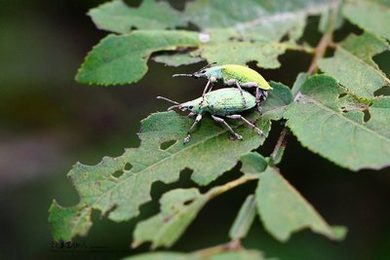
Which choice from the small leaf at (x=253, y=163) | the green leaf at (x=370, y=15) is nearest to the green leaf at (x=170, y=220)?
the small leaf at (x=253, y=163)

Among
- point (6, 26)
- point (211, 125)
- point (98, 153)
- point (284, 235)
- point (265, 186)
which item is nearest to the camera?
point (284, 235)

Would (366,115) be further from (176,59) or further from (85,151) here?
(85,151)

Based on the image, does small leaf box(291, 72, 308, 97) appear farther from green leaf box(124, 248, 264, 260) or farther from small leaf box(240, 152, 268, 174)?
green leaf box(124, 248, 264, 260)

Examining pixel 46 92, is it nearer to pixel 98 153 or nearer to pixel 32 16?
pixel 32 16

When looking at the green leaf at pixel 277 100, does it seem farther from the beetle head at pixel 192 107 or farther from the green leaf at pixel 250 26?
the green leaf at pixel 250 26

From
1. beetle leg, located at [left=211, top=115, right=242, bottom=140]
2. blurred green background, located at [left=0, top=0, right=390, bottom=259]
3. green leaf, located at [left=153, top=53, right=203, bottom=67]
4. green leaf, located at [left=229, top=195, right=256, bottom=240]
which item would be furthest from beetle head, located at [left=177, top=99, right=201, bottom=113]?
blurred green background, located at [left=0, top=0, right=390, bottom=259]

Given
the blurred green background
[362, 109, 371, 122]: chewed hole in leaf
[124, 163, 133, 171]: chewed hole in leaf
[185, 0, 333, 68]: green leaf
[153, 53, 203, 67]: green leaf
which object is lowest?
the blurred green background

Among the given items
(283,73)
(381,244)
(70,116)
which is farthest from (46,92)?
(381,244)

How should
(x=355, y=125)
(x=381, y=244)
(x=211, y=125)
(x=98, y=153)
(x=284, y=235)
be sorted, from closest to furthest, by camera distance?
(x=284, y=235) < (x=355, y=125) < (x=211, y=125) < (x=381, y=244) < (x=98, y=153)

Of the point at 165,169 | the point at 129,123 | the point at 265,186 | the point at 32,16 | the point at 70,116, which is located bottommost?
the point at 70,116
